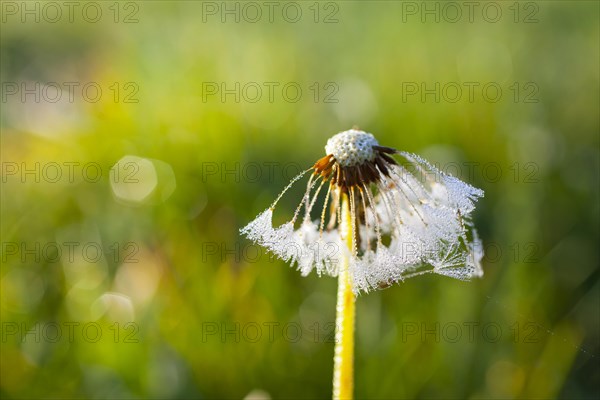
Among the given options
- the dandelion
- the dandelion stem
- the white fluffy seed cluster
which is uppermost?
the white fluffy seed cluster

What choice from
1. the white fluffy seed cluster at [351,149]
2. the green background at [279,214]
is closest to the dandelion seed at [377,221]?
the white fluffy seed cluster at [351,149]

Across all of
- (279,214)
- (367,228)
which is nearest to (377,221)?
(367,228)

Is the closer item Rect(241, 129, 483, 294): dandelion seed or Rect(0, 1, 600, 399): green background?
Rect(241, 129, 483, 294): dandelion seed

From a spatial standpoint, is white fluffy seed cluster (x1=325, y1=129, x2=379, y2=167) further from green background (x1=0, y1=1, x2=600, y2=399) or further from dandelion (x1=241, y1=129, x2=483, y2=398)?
green background (x1=0, y1=1, x2=600, y2=399)

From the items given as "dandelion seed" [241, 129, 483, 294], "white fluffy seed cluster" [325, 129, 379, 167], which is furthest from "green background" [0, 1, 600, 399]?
"white fluffy seed cluster" [325, 129, 379, 167]

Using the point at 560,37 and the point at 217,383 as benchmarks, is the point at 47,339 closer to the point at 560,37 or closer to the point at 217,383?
the point at 217,383

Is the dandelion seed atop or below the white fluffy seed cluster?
below

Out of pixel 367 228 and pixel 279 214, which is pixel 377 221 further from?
pixel 279 214
